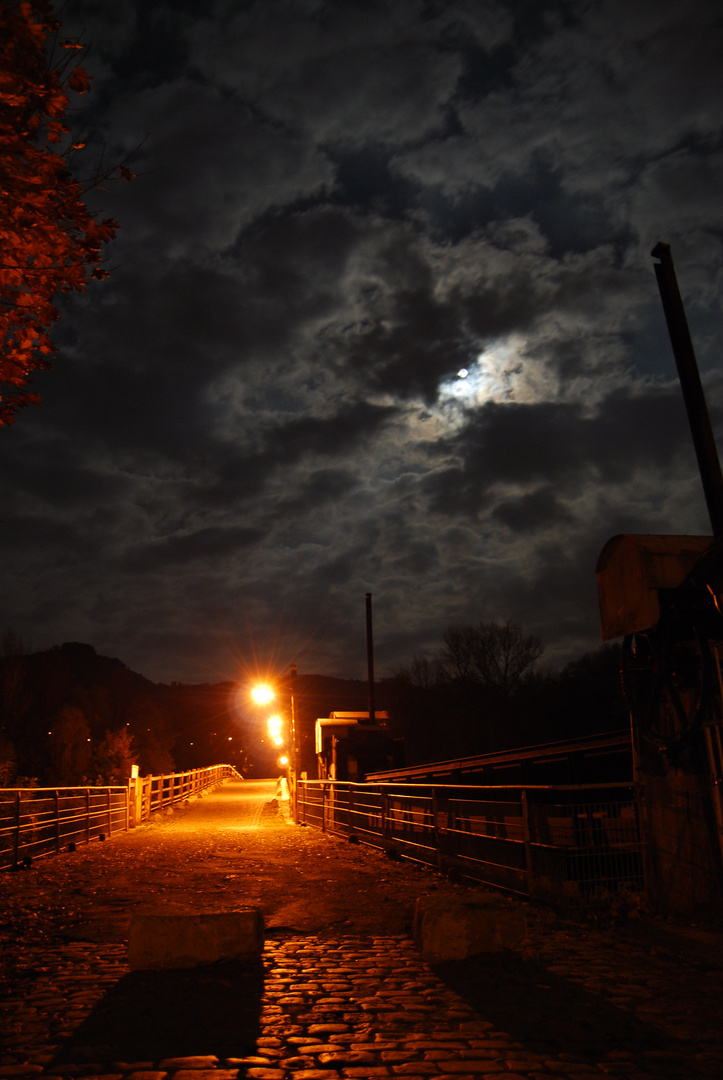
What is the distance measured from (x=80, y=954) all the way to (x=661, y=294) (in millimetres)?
9955

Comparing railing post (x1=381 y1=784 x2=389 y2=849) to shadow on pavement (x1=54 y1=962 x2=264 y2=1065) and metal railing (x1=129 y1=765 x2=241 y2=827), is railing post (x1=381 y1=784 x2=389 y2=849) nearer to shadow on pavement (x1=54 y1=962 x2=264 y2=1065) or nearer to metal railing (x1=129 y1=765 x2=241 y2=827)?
metal railing (x1=129 y1=765 x2=241 y2=827)

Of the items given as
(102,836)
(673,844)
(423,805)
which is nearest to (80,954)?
(673,844)

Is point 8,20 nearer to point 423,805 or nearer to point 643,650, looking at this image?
point 643,650

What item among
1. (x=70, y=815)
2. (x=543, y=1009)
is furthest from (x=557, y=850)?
(x=70, y=815)

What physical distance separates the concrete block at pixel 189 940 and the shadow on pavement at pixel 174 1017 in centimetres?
8

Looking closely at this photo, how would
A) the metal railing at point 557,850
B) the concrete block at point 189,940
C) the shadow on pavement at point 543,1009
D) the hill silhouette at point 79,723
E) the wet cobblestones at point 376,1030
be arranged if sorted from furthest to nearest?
the hill silhouette at point 79,723
the metal railing at point 557,850
the concrete block at point 189,940
the shadow on pavement at point 543,1009
the wet cobblestones at point 376,1030

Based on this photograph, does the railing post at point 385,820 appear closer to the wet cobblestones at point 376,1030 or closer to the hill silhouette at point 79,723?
the wet cobblestones at point 376,1030

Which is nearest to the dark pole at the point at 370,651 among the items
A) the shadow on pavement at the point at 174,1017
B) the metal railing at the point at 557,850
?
the metal railing at the point at 557,850

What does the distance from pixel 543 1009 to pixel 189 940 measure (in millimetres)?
2750

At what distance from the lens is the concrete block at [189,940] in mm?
6027

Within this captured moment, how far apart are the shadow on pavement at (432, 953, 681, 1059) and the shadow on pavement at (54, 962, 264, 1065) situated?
1.53 meters

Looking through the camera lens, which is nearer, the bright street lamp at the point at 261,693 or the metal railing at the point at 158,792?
the metal railing at the point at 158,792

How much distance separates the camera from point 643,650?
9477 millimetres

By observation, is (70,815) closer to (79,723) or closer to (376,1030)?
(376,1030)
